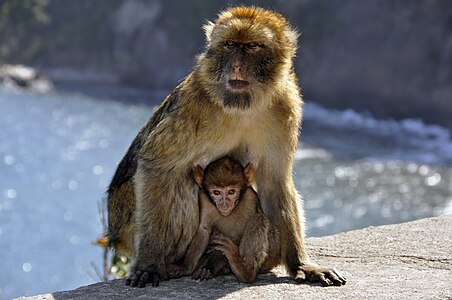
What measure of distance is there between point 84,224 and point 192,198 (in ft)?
42.0

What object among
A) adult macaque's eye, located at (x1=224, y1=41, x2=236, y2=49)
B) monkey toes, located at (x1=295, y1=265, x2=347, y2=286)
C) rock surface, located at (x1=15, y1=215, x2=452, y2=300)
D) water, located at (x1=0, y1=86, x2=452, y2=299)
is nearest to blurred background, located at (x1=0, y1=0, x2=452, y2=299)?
water, located at (x1=0, y1=86, x2=452, y2=299)

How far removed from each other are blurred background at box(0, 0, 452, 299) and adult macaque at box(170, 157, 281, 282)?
6.90m

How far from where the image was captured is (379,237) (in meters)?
4.98

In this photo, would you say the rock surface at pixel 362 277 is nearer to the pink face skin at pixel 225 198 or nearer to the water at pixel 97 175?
the pink face skin at pixel 225 198

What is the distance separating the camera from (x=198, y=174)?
4105mm

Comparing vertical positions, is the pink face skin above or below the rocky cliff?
Result: below

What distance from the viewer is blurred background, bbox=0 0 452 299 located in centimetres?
1722

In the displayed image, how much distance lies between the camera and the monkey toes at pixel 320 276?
4.07m

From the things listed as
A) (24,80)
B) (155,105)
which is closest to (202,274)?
(155,105)

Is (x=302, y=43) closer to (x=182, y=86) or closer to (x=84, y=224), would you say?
(x=84, y=224)

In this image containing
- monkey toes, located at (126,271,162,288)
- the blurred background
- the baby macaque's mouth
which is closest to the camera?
the baby macaque's mouth

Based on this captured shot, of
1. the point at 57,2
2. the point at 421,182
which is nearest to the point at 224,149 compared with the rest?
the point at 421,182

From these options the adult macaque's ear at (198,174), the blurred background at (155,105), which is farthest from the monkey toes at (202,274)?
the blurred background at (155,105)

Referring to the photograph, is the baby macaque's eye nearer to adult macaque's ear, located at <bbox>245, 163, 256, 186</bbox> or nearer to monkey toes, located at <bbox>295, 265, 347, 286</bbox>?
adult macaque's ear, located at <bbox>245, 163, 256, 186</bbox>
